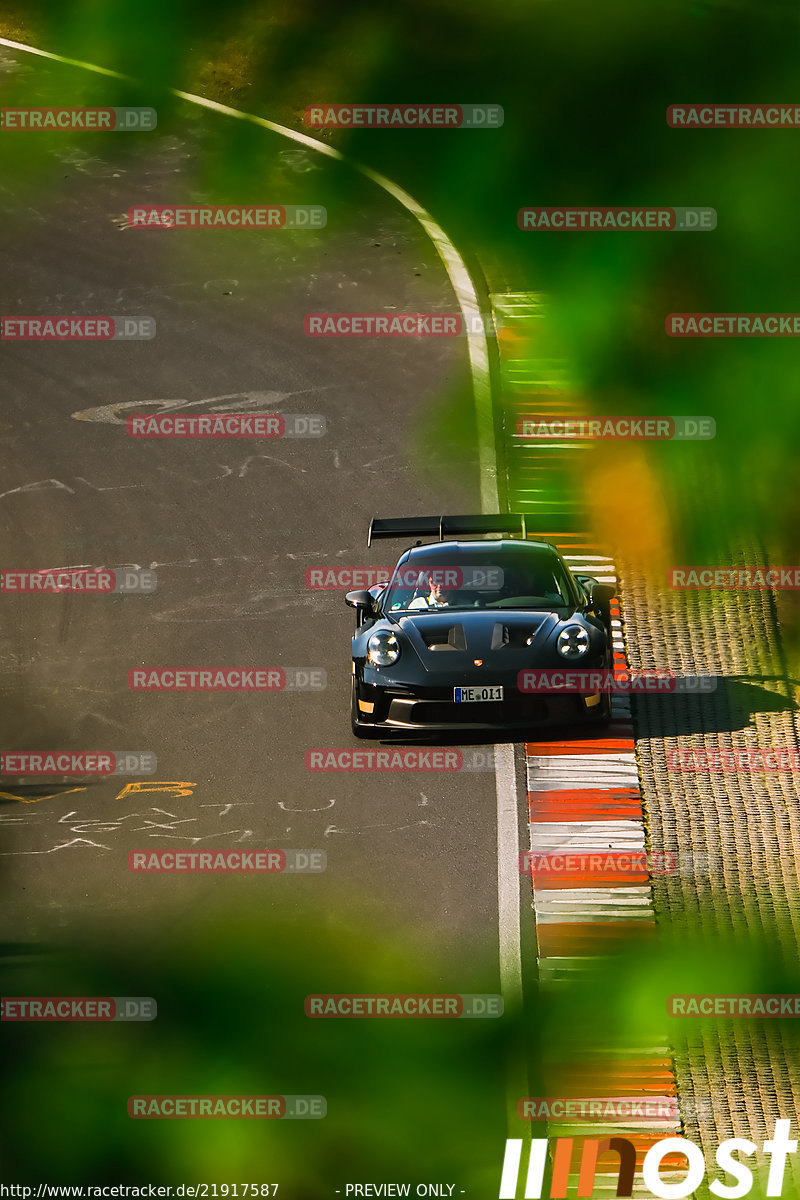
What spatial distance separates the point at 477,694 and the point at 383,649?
3.13ft

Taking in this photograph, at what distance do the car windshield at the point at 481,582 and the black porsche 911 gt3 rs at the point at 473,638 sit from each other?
0.4 inches

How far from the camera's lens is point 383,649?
11.6m

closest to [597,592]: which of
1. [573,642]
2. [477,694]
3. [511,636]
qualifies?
[573,642]

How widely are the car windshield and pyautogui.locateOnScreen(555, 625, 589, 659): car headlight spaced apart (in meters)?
0.62

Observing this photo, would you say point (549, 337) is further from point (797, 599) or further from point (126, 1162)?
point (126, 1162)

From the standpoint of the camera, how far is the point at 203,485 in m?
17.5

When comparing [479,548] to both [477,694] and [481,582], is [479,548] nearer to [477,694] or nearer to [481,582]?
[481,582]

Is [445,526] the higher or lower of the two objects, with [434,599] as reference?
higher

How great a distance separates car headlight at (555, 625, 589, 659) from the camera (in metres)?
11.4

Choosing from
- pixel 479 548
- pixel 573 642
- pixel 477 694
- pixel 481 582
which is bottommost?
pixel 477 694

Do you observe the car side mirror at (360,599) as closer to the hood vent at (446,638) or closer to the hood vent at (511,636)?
the hood vent at (446,638)

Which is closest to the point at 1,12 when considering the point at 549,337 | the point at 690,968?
the point at 549,337

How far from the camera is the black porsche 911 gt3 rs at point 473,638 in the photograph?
11.2 meters

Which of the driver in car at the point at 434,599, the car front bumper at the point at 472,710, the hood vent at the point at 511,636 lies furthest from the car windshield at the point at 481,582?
the car front bumper at the point at 472,710
